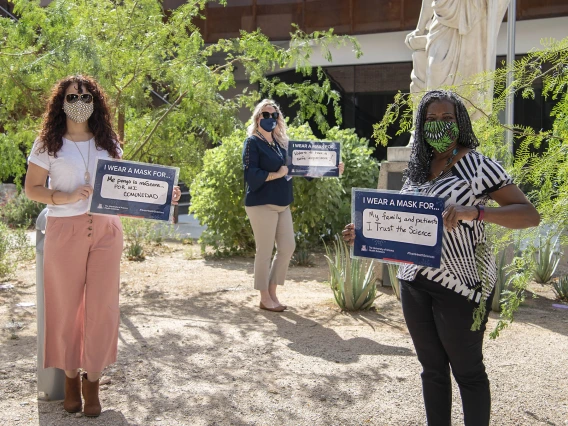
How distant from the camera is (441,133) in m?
3.06

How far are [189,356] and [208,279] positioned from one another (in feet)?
11.5

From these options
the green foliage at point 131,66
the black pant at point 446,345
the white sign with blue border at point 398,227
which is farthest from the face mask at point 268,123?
the black pant at point 446,345

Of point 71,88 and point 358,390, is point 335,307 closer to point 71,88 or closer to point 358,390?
point 358,390

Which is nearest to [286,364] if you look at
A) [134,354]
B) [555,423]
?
[134,354]

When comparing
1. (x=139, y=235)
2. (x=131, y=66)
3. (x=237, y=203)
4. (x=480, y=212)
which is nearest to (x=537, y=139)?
(x=480, y=212)

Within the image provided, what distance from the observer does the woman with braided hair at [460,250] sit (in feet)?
9.86

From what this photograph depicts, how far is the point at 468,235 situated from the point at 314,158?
154 inches

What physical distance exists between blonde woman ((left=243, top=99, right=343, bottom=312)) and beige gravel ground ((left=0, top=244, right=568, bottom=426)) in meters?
0.56

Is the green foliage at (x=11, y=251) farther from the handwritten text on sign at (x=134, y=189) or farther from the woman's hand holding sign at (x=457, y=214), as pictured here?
the woman's hand holding sign at (x=457, y=214)

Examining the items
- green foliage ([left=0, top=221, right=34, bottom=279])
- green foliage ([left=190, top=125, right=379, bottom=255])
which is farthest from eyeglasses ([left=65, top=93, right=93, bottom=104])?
→ green foliage ([left=190, top=125, right=379, bottom=255])

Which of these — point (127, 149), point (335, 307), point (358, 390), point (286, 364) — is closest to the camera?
point (358, 390)

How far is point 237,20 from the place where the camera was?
20469 millimetres

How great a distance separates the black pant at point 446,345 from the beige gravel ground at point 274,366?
3.00 feet

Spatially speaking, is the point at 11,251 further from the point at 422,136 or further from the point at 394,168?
the point at 422,136
